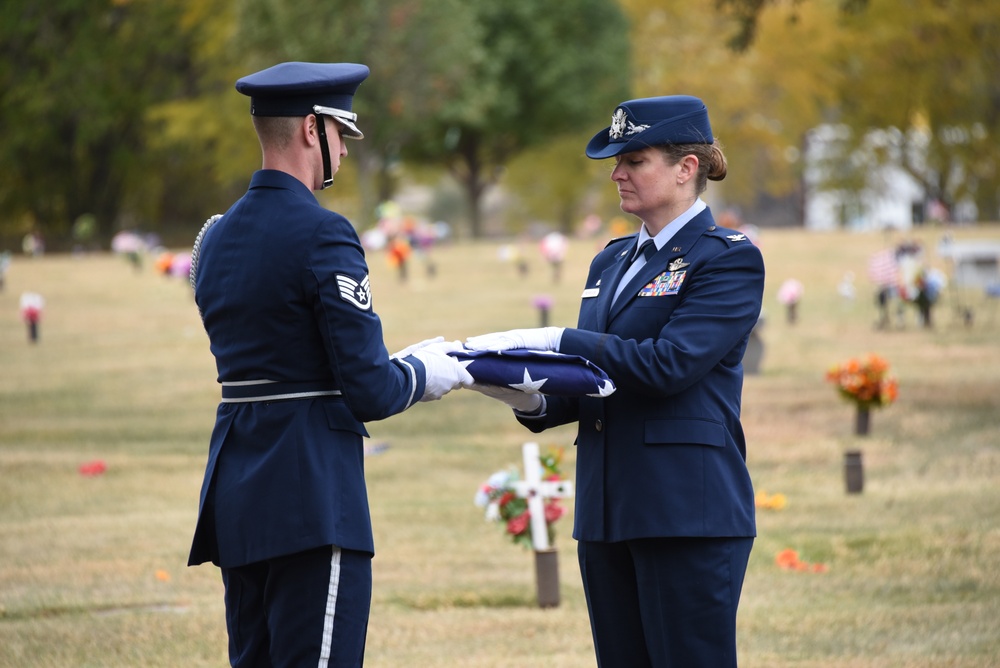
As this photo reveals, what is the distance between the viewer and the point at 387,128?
46.3m

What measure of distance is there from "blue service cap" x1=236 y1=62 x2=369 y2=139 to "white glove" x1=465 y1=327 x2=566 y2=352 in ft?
2.54

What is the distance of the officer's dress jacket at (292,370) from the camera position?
3.60 metres

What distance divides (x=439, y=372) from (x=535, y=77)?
49.3m

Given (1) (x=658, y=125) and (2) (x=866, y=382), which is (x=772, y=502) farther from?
(1) (x=658, y=125)

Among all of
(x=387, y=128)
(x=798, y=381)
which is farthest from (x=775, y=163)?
(x=798, y=381)

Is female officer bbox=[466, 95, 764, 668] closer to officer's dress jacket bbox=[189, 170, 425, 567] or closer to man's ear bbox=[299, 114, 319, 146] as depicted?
officer's dress jacket bbox=[189, 170, 425, 567]

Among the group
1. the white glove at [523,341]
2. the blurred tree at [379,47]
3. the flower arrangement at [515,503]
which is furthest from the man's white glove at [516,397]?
the blurred tree at [379,47]

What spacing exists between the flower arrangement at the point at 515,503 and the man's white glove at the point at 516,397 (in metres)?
3.63

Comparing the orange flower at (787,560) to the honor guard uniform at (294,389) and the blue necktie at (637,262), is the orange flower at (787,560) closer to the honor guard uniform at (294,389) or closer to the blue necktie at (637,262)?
the blue necktie at (637,262)

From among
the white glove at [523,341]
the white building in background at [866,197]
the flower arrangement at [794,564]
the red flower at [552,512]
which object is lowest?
the flower arrangement at [794,564]

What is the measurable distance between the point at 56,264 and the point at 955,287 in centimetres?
2367

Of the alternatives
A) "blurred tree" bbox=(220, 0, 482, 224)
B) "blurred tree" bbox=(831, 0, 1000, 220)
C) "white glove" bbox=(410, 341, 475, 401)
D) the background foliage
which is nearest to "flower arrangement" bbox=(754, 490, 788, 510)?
"white glove" bbox=(410, 341, 475, 401)

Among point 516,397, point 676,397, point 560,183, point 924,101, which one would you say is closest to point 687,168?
point 676,397

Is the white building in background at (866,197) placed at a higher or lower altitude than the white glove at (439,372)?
higher
